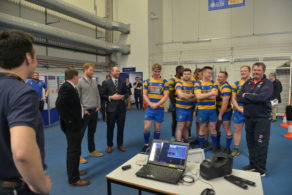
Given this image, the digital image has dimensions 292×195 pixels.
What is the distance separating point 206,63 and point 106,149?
573 centimetres

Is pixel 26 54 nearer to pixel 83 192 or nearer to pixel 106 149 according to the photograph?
pixel 83 192

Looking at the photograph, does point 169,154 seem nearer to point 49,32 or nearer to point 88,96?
point 88,96

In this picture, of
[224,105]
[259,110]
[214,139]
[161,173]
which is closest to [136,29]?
[224,105]

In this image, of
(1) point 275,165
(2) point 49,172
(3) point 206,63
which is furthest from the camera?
(3) point 206,63

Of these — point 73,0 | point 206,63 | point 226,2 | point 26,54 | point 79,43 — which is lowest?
point 26,54

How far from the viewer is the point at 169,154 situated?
1.57 m

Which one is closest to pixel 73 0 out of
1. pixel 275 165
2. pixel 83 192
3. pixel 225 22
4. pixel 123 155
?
pixel 225 22

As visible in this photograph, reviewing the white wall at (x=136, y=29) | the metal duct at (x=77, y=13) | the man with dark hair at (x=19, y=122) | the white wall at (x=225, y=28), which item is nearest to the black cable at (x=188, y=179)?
the man with dark hair at (x=19, y=122)

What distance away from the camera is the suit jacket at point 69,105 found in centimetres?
217

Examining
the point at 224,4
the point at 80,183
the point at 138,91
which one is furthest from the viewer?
the point at 138,91

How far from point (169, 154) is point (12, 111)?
1.15 meters

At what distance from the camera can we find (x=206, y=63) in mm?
7805

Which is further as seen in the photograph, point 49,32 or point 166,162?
point 49,32

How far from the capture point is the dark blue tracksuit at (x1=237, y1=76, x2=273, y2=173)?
2.46 metres
